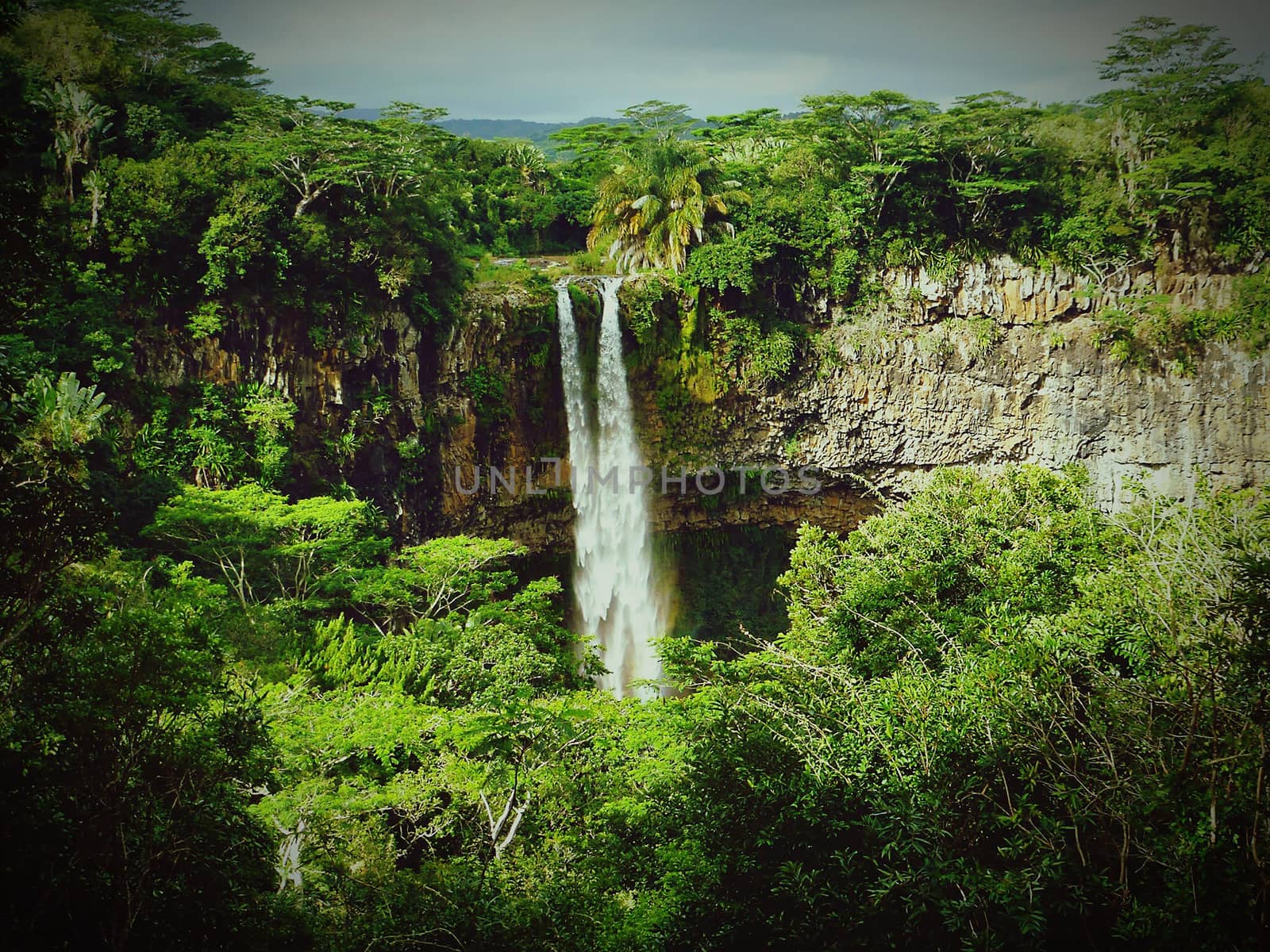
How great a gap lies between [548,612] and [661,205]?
Result: 10.0 metres

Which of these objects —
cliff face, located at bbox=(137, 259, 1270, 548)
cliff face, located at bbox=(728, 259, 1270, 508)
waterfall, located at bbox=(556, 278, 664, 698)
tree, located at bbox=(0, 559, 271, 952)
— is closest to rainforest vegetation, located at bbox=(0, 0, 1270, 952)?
tree, located at bbox=(0, 559, 271, 952)

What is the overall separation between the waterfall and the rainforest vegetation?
0.91 m

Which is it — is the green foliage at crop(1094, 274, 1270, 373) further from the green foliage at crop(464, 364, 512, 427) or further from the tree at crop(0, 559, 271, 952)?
the tree at crop(0, 559, 271, 952)

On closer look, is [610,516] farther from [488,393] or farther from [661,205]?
[661,205]

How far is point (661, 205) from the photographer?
763 inches

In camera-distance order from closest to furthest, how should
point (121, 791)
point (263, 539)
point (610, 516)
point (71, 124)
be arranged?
point (121, 791), point (263, 539), point (71, 124), point (610, 516)

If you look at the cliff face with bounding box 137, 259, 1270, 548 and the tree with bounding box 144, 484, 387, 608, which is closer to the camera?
the tree with bounding box 144, 484, 387, 608

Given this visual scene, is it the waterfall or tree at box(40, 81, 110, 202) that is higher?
tree at box(40, 81, 110, 202)

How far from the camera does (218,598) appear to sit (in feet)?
34.2

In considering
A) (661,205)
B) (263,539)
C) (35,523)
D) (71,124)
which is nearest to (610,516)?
(661,205)

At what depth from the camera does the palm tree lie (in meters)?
19.1

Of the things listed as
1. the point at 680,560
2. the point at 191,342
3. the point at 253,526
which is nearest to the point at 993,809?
the point at 253,526

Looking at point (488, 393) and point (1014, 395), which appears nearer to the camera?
point (488, 393)

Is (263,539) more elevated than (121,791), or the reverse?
(263,539)
